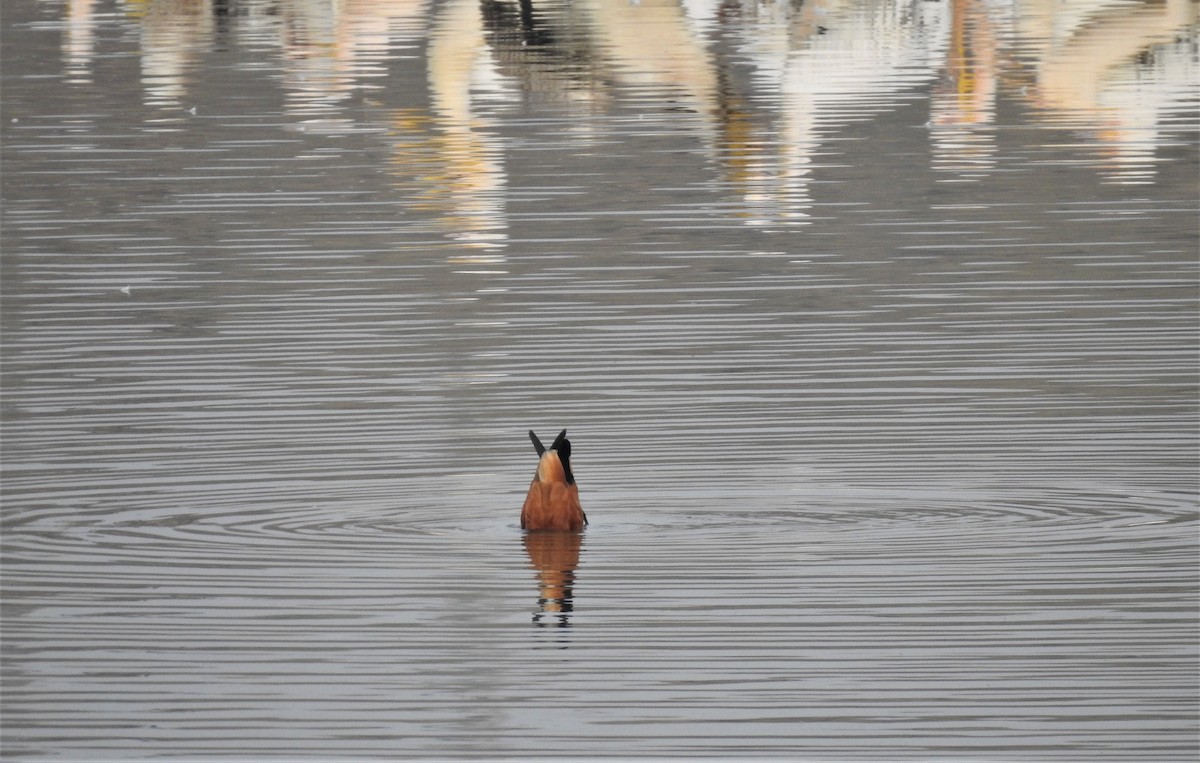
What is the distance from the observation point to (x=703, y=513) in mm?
11992

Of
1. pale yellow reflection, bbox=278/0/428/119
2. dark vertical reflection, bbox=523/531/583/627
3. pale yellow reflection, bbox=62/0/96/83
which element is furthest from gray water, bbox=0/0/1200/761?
pale yellow reflection, bbox=62/0/96/83

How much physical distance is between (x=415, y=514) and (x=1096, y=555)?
3.16 metres

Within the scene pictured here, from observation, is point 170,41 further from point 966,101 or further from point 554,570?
point 554,570

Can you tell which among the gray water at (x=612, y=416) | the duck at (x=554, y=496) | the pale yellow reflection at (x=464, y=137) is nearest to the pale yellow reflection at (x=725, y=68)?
the pale yellow reflection at (x=464, y=137)

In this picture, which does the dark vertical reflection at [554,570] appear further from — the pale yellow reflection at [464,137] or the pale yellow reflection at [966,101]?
the pale yellow reflection at [966,101]

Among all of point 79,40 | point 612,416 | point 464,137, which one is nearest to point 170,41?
point 79,40

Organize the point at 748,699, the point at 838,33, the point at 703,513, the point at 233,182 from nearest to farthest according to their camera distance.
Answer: the point at 748,699
the point at 703,513
the point at 233,182
the point at 838,33

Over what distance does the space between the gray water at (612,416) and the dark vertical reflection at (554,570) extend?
37 mm

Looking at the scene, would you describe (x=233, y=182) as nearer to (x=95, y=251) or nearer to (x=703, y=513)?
(x=95, y=251)

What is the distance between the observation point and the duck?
1141 cm

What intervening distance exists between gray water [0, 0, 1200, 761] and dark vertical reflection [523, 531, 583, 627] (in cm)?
4

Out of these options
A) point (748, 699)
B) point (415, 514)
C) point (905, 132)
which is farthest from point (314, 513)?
point (905, 132)

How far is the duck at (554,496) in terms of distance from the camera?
11.4 m

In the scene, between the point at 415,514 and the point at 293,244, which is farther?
the point at 293,244
